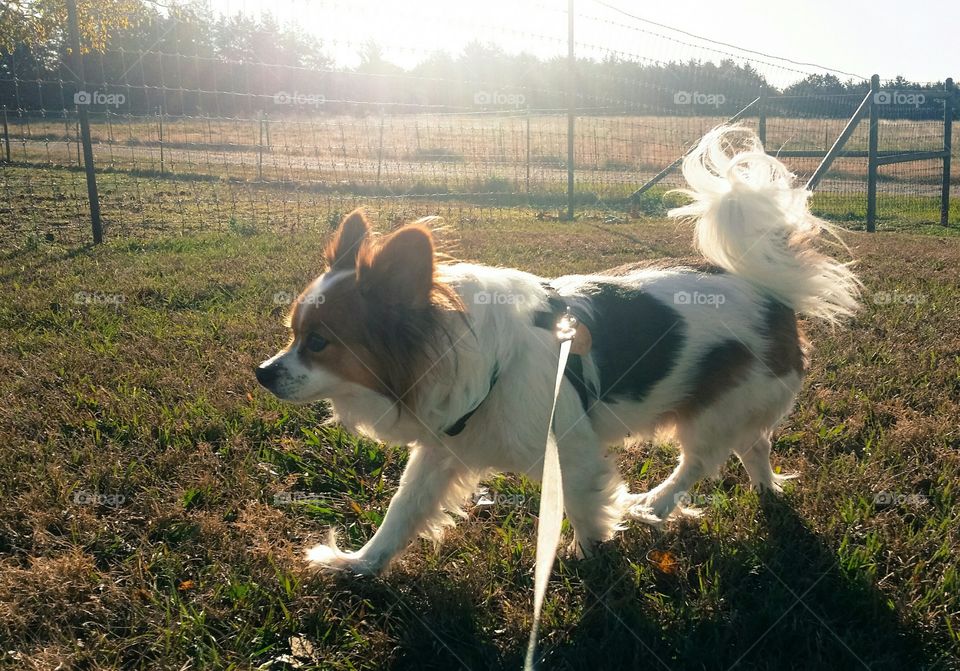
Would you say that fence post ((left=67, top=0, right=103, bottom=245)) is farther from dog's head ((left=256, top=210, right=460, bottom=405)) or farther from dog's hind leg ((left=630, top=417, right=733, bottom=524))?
dog's hind leg ((left=630, top=417, right=733, bottom=524))

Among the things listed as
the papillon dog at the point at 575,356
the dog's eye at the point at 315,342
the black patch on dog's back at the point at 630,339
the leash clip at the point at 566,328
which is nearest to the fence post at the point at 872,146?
the papillon dog at the point at 575,356

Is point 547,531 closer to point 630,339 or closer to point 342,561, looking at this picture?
point 342,561

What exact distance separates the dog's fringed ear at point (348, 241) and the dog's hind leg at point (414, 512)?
2.77 ft

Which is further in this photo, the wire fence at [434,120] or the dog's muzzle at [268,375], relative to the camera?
the wire fence at [434,120]

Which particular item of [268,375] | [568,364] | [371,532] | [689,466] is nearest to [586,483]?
[568,364]

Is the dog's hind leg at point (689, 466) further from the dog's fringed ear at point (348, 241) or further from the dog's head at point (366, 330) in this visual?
the dog's fringed ear at point (348, 241)

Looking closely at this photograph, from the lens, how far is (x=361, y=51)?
1068 centimetres

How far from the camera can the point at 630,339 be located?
9.82 ft

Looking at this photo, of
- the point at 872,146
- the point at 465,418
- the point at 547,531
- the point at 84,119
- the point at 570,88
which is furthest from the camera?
the point at 872,146

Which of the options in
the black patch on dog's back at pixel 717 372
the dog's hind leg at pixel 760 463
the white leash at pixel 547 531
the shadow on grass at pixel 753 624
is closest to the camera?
the white leash at pixel 547 531

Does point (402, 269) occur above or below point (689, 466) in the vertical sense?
above

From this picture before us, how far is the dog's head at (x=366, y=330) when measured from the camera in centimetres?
267

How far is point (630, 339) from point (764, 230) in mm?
908

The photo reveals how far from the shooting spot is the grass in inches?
92.7
